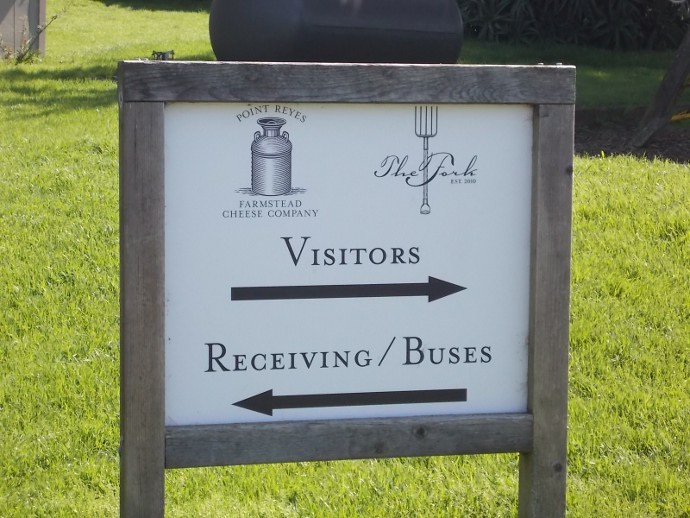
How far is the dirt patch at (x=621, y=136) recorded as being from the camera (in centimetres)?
807

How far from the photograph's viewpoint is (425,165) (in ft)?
8.82

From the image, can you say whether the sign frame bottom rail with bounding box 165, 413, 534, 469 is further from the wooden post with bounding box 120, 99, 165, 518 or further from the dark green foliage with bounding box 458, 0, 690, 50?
the dark green foliage with bounding box 458, 0, 690, 50

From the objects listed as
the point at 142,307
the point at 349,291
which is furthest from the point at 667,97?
the point at 142,307

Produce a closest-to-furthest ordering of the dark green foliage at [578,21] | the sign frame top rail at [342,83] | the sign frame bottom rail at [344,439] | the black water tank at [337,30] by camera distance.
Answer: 1. the sign frame top rail at [342,83]
2. the sign frame bottom rail at [344,439]
3. the black water tank at [337,30]
4. the dark green foliage at [578,21]

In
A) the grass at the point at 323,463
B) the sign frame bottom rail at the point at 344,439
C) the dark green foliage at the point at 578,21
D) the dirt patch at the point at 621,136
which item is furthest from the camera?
the dark green foliage at the point at 578,21

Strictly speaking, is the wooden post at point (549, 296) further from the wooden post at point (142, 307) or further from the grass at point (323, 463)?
the wooden post at point (142, 307)

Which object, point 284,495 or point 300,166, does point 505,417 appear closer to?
point 300,166

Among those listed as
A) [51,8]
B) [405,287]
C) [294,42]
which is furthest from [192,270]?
[51,8]

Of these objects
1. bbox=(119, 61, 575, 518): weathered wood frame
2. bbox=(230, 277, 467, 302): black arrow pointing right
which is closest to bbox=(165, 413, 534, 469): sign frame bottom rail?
bbox=(119, 61, 575, 518): weathered wood frame

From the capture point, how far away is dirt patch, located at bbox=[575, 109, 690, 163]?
8.07 m

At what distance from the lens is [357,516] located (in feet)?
11.4

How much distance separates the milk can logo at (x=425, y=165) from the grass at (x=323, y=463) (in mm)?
1300

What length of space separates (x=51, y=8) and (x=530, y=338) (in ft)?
62.9

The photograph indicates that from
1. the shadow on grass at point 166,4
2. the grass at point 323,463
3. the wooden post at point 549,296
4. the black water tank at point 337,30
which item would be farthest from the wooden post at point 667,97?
the shadow on grass at point 166,4
